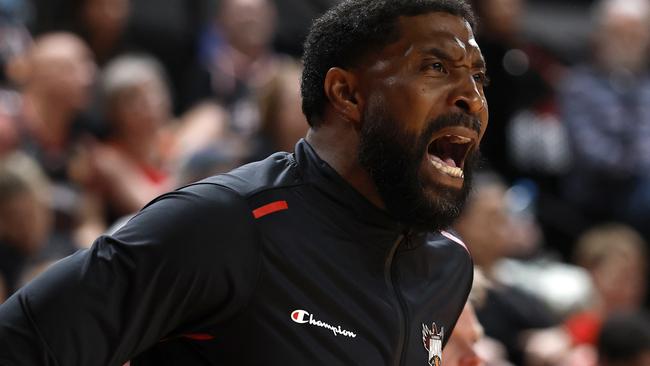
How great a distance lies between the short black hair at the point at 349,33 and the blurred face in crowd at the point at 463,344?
71 cm

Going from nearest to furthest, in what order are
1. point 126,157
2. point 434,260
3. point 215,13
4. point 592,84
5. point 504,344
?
1. point 434,260
2. point 504,344
3. point 126,157
4. point 592,84
5. point 215,13

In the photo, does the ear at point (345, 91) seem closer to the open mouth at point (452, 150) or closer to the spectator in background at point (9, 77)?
the open mouth at point (452, 150)

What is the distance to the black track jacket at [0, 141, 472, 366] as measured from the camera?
2062 mm

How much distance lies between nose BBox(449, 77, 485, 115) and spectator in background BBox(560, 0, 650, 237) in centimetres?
491

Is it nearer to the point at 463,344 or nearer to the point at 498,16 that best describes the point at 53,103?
the point at 498,16

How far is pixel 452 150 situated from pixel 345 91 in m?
0.27

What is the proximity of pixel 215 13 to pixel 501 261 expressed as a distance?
271 centimetres

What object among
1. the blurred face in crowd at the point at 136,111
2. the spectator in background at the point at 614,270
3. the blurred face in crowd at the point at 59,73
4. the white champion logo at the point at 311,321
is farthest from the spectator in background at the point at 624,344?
the blurred face in crowd at the point at 59,73

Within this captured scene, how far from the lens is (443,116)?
2342 mm

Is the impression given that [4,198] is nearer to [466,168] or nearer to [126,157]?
[126,157]

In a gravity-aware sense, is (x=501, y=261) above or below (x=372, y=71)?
below

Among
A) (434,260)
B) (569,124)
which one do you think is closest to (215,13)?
(569,124)

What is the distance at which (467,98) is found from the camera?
238cm

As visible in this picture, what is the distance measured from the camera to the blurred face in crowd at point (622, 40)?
741 cm
